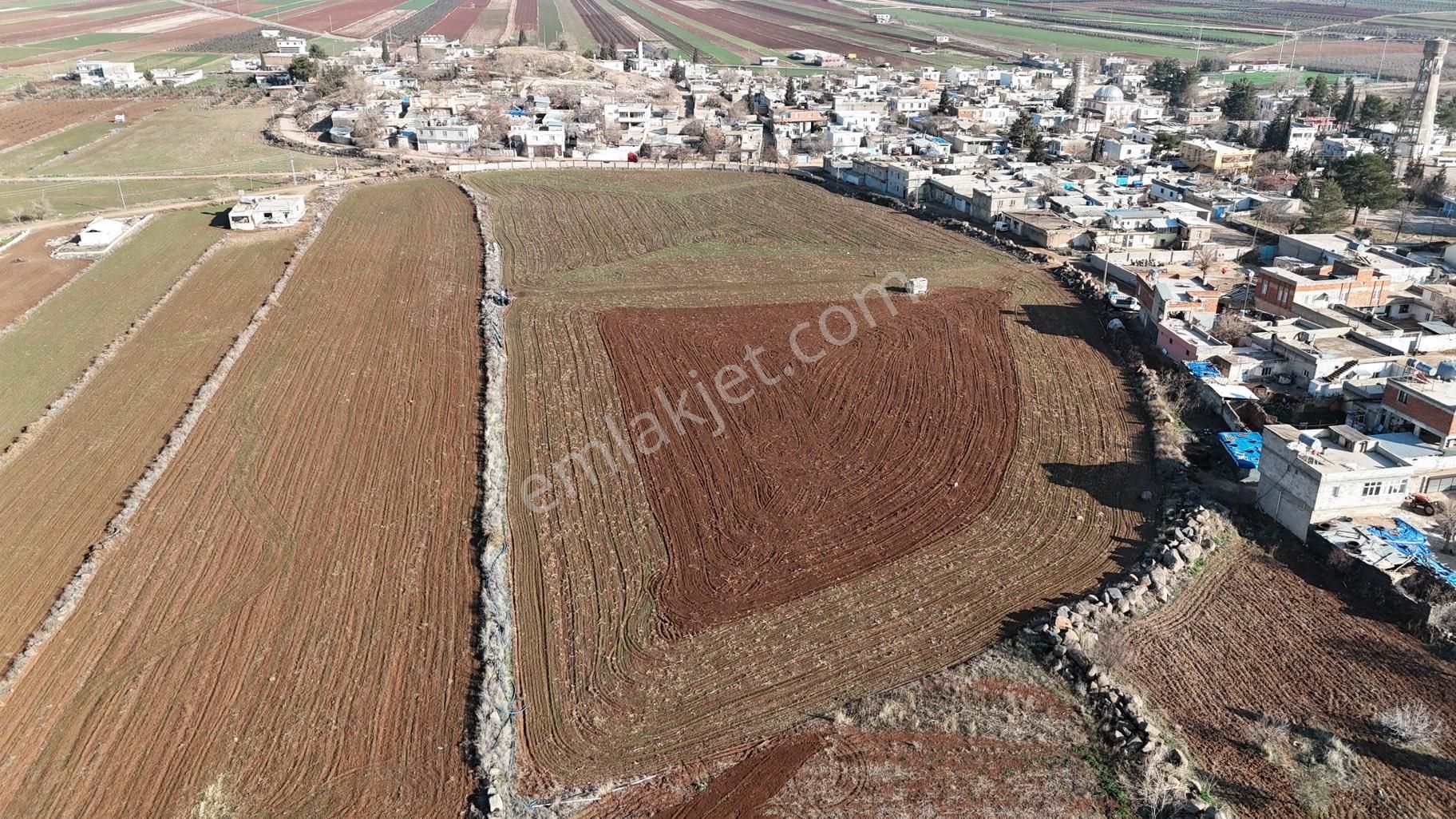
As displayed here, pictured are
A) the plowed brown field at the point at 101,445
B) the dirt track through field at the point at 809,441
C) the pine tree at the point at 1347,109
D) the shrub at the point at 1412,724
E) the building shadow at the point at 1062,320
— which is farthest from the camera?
the pine tree at the point at 1347,109

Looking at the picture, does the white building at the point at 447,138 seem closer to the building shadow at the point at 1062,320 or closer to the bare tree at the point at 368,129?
the bare tree at the point at 368,129

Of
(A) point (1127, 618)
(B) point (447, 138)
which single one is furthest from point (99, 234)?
(A) point (1127, 618)

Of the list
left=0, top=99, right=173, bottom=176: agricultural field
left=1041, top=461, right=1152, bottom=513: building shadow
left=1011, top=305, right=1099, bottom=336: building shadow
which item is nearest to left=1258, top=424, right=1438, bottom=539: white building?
left=1041, top=461, right=1152, bottom=513: building shadow

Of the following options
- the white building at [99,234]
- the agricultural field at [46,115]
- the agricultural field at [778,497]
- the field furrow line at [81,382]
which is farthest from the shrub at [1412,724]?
the agricultural field at [46,115]

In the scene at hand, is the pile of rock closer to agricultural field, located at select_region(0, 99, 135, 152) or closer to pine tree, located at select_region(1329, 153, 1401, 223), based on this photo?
pine tree, located at select_region(1329, 153, 1401, 223)

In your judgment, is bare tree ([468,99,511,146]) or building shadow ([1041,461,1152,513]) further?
bare tree ([468,99,511,146])

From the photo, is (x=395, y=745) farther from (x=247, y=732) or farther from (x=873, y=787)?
(x=873, y=787)
